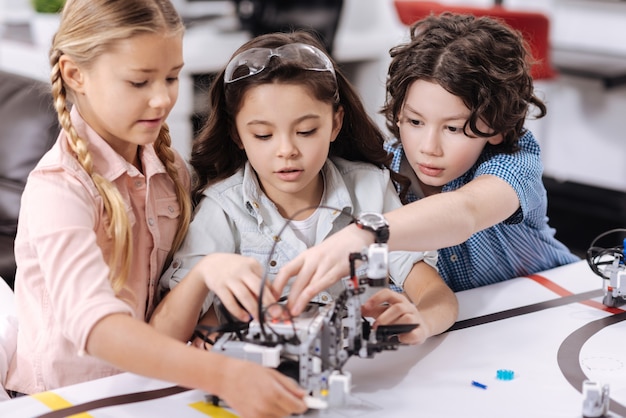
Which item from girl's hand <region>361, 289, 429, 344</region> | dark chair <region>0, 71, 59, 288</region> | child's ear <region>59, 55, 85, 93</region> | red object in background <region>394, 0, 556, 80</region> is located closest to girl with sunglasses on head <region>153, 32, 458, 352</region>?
girl's hand <region>361, 289, 429, 344</region>

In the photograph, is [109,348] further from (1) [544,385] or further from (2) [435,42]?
(2) [435,42]

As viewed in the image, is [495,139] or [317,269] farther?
[495,139]

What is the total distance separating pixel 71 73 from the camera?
4.09 feet

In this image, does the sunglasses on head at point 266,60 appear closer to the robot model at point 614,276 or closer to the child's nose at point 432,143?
the child's nose at point 432,143

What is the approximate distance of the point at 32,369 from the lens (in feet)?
4.33

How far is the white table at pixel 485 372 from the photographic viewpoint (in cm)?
114

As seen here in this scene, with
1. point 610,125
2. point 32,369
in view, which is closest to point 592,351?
point 32,369

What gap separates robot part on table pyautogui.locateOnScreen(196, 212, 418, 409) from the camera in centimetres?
110

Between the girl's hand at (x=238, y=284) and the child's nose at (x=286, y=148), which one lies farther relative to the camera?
the child's nose at (x=286, y=148)

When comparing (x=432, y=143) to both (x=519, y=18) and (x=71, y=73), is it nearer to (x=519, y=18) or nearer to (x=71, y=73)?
(x=71, y=73)

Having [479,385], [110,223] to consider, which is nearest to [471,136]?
[479,385]

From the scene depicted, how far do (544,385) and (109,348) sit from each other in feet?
1.92

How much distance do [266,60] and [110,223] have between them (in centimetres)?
33

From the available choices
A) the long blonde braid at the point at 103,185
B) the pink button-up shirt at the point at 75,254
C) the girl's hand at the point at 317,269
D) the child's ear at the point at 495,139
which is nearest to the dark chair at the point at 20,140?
the pink button-up shirt at the point at 75,254
